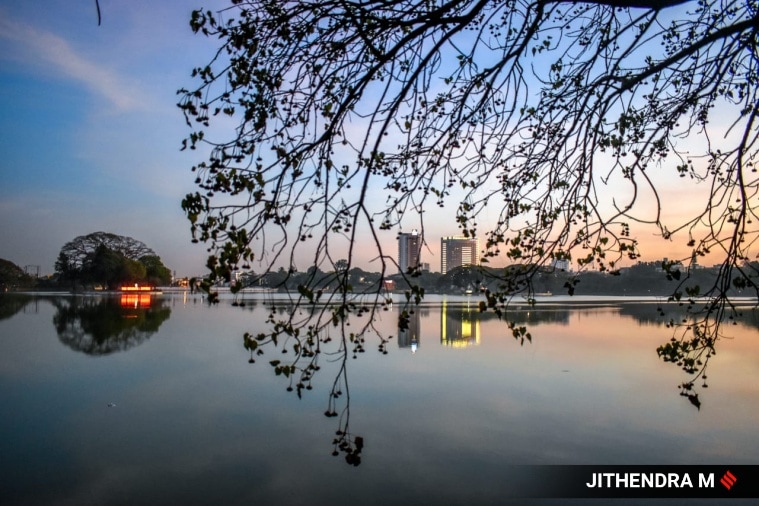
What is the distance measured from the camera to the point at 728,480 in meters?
6.44

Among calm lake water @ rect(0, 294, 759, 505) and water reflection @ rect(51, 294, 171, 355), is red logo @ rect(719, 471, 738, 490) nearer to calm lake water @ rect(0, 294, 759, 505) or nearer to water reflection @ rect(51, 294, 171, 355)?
calm lake water @ rect(0, 294, 759, 505)

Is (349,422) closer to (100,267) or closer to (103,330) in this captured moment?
(103,330)

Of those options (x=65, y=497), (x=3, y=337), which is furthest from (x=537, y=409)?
(x=3, y=337)

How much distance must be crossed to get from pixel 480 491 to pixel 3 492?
5.43 meters

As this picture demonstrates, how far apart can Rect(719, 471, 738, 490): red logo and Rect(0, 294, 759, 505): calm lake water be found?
0.60m

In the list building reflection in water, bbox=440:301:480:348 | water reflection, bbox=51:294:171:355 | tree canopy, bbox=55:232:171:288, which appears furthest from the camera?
tree canopy, bbox=55:232:171:288

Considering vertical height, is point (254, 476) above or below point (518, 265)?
below

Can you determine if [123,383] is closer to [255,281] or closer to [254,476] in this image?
[254,476]

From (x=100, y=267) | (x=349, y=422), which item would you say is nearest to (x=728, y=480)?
(x=349, y=422)

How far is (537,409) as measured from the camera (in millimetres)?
9500

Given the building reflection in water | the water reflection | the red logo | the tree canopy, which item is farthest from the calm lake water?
the tree canopy

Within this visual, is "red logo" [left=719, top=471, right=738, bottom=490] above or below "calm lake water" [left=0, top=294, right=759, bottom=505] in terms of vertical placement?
below

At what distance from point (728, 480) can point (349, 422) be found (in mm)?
5468

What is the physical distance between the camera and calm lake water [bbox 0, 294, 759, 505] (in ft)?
20.4
